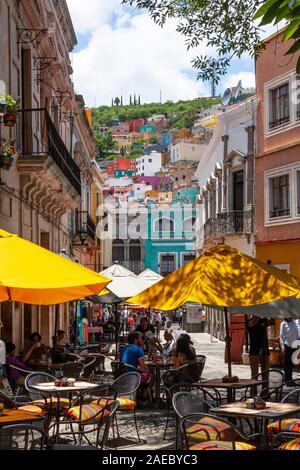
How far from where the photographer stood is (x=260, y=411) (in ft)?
23.5

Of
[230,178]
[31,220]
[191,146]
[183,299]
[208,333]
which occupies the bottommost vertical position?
[208,333]

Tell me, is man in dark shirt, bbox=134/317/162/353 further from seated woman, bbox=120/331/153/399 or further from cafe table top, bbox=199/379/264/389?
cafe table top, bbox=199/379/264/389

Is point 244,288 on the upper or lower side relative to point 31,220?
lower

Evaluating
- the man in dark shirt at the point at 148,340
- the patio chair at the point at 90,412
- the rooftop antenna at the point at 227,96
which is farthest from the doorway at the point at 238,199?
the patio chair at the point at 90,412

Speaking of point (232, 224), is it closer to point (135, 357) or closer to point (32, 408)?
point (135, 357)

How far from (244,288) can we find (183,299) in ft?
2.20

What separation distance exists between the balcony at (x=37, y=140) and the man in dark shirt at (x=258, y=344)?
5.28 meters

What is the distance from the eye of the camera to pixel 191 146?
12206 cm

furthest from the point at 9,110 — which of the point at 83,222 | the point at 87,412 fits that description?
the point at 83,222

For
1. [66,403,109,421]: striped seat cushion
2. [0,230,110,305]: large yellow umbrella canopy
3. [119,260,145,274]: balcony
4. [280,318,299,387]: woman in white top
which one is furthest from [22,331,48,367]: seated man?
[119,260,145,274]: balcony

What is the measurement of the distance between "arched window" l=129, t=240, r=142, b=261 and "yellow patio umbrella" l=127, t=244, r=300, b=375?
221 feet

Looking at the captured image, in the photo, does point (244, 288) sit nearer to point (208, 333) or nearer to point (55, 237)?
point (55, 237)
